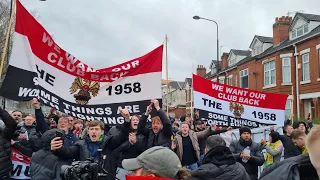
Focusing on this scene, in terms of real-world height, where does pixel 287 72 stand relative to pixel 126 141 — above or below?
above

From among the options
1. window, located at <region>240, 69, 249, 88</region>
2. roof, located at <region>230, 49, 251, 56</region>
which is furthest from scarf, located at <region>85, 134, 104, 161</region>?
roof, located at <region>230, 49, 251, 56</region>

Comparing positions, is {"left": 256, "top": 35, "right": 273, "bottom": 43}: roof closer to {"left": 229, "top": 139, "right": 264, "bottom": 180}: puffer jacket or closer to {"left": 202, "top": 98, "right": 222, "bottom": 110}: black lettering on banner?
{"left": 202, "top": 98, "right": 222, "bottom": 110}: black lettering on banner

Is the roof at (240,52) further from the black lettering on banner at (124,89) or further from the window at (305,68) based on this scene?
the black lettering on banner at (124,89)

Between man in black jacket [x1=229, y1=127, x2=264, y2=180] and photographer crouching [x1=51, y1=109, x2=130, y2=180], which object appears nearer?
photographer crouching [x1=51, y1=109, x2=130, y2=180]

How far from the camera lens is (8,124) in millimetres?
4719

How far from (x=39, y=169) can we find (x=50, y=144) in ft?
1.29

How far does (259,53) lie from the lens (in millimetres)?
30938

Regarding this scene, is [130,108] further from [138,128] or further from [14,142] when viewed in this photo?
[14,142]

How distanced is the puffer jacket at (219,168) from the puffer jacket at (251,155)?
260cm

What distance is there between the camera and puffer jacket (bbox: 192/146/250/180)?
3.45 m

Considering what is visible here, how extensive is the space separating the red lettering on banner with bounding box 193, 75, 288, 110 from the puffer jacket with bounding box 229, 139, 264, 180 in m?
2.09

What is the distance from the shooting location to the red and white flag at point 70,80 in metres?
5.56

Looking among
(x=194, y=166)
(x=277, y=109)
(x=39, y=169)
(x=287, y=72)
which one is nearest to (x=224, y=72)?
(x=287, y=72)

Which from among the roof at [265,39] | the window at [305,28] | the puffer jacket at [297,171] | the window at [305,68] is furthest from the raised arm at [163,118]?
the roof at [265,39]
